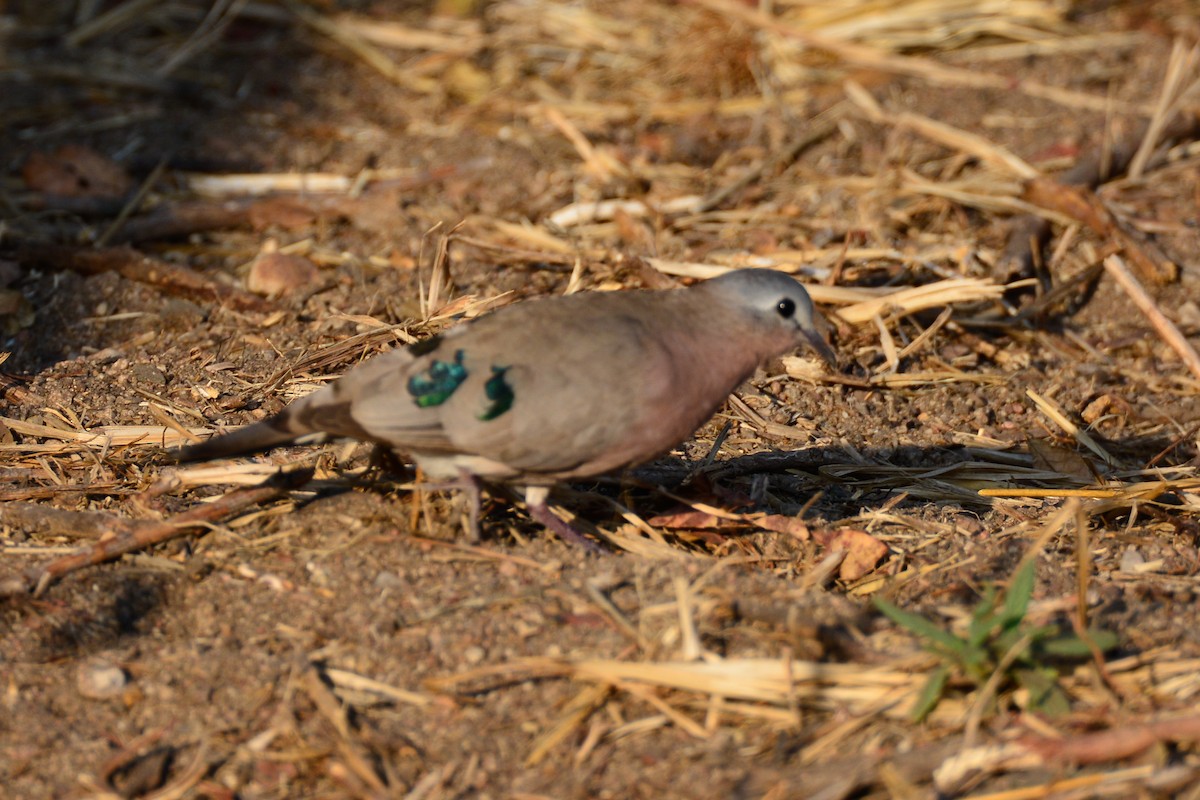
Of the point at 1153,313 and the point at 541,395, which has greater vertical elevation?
the point at 541,395

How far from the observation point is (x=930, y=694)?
3.25 meters

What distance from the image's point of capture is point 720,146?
757 cm

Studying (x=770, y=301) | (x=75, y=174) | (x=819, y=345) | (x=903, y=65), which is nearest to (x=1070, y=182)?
(x=903, y=65)

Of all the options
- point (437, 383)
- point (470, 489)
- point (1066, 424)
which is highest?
point (437, 383)

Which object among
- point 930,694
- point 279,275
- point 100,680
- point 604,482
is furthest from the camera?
point 279,275

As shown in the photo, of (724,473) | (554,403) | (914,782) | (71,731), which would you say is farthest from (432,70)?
(914,782)

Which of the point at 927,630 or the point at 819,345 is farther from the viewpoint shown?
the point at 819,345

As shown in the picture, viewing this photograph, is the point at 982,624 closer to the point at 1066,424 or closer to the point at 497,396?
the point at 497,396

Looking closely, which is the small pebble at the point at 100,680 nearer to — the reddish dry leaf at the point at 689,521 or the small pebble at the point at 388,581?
the small pebble at the point at 388,581

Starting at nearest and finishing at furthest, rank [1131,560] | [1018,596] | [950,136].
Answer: [1018,596] → [1131,560] → [950,136]

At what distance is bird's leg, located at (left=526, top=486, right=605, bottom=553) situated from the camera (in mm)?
4074

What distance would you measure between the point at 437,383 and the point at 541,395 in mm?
311

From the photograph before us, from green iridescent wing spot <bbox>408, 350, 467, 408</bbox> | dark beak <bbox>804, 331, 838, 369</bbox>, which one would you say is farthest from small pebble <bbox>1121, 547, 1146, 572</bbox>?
green iridescent wing spot <bbox>408, 350, 467, 408</bbox>

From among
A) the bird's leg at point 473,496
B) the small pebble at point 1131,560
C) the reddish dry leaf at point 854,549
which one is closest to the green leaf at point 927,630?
the reddish dry leaf at point 854,549
